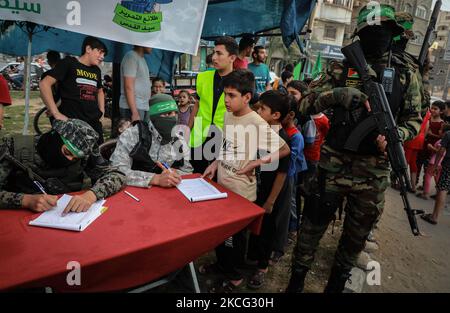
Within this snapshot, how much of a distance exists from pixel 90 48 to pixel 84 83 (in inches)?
15.2

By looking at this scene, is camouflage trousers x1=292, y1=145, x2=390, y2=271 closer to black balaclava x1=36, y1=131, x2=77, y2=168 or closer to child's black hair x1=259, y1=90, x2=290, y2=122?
child's black hair x1=259, y1=90, x2=290, y2=122

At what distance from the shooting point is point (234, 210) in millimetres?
1789

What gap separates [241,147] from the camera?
2244mm

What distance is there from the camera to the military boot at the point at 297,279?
7.23ft

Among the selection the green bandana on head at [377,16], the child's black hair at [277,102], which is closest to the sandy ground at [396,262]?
the child's black hair at [277,102]

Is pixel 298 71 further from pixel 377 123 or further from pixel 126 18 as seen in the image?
pixel 377 123

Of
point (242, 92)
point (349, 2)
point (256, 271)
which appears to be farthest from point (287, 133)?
point (349, 2)

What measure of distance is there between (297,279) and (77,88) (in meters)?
2.84

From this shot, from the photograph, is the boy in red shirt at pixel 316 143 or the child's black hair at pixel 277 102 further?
the boy in red shirt at pixel 316 143

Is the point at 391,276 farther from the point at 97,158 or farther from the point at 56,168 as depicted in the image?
the point at 56,168

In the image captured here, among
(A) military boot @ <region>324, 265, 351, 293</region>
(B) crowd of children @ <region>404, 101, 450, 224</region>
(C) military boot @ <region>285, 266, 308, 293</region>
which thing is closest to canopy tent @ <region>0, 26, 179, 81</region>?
(C) military boot @ <region>285, 266, 308, 293</region>

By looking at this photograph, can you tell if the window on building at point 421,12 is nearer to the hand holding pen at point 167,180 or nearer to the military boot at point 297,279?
the military boot at point 297,279

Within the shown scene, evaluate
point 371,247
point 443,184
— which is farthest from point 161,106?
point 443,184

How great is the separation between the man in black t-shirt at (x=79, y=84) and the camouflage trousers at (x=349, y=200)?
2.49 m
